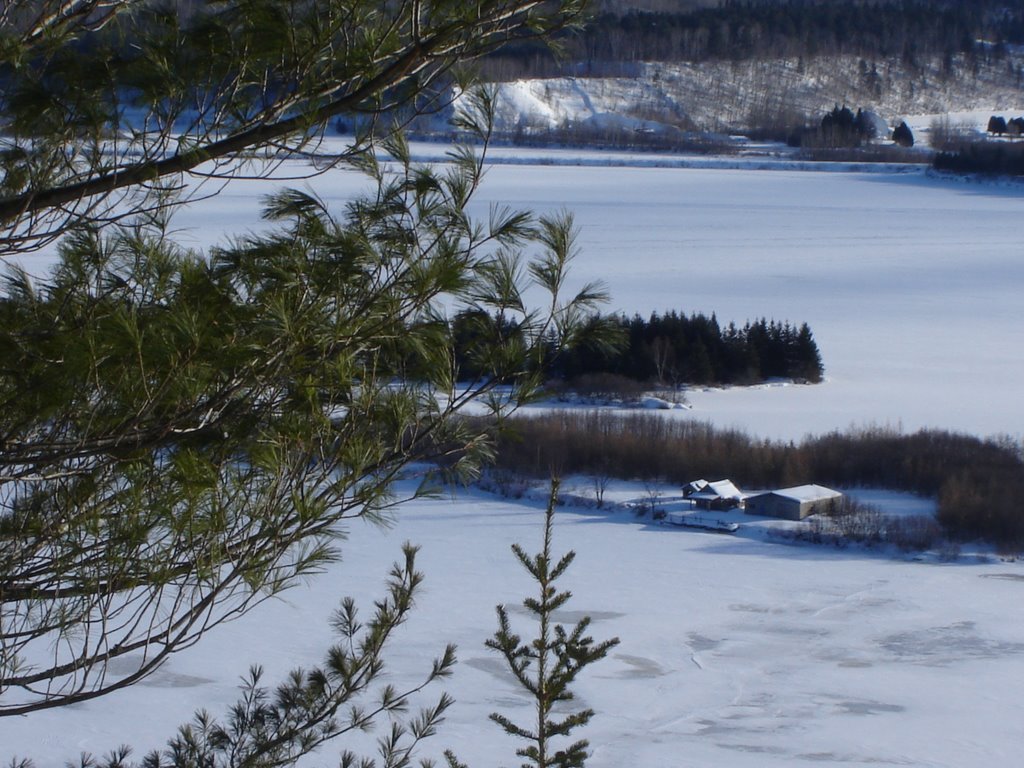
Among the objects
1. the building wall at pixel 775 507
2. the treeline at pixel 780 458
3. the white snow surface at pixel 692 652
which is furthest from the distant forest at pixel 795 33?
the white snow surface at pixel 692 652

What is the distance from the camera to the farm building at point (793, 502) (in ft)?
45.4

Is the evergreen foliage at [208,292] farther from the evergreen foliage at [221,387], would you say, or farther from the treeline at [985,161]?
the treeline at [985,161]

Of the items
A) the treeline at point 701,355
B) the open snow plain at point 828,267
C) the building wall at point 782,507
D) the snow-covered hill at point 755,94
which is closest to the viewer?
the building wall at point 782,507

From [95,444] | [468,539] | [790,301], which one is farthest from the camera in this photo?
[790,301]

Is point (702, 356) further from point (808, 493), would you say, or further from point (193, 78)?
point (193, 78)

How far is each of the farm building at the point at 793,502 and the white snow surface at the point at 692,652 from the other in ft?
2.06

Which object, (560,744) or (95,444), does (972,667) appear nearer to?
(560,744)

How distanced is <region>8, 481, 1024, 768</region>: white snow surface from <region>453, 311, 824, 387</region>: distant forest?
667 cm

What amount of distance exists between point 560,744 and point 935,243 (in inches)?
1097

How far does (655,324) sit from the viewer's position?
20.6 meters

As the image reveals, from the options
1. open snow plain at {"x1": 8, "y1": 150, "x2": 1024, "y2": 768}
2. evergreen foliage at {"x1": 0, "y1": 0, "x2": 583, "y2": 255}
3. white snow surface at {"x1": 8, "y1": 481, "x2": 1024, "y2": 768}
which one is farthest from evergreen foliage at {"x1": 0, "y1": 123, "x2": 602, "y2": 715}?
white snow surface at {"x1": 8, "y1": 481, "x2": 1024, "y2": 768}

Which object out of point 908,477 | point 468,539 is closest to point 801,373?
point 908,477

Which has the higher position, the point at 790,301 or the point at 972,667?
the point at 790,301

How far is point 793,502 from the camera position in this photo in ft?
45.5
